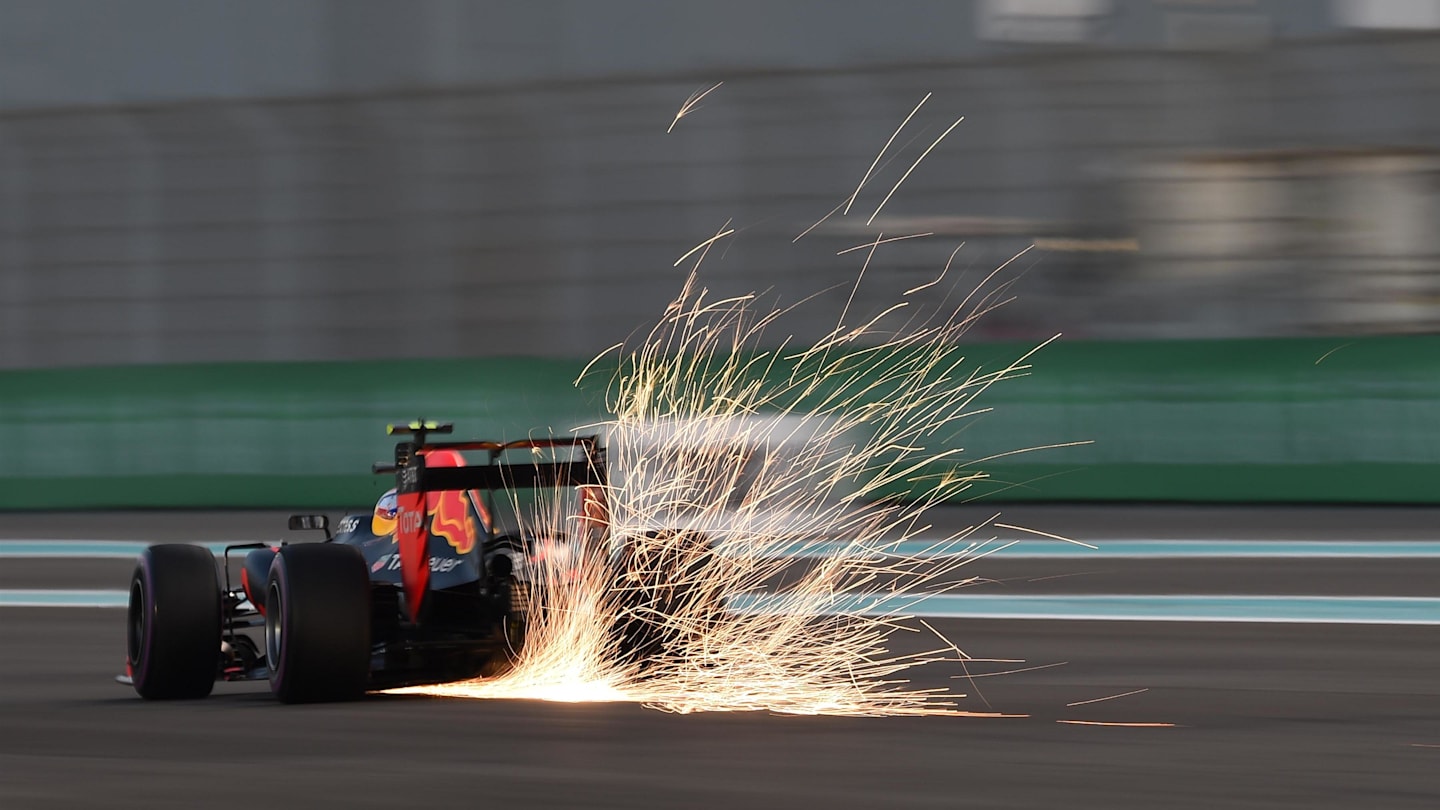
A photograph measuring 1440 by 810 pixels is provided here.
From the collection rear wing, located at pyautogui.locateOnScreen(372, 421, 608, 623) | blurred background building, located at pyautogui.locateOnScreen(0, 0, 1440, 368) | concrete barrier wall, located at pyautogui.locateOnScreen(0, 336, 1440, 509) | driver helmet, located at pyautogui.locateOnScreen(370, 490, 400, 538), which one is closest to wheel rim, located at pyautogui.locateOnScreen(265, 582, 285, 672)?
rear wing, located at pyautogui.locateOnScreen(372, 421, 608, 623)

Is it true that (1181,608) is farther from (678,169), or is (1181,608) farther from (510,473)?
(678,169)

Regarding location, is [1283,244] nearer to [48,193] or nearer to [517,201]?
[517,201]

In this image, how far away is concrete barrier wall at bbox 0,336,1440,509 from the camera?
17.8 meters

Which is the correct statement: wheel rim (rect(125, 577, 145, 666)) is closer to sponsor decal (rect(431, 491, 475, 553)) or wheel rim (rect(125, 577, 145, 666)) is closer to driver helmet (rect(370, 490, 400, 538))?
driver helmet (rect(370, 490, 400, 538))

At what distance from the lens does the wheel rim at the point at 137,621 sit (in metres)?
8.80

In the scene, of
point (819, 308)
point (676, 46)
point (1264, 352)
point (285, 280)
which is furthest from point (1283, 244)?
point (285, 280)

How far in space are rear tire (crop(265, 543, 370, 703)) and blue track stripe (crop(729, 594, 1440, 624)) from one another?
3.80 m

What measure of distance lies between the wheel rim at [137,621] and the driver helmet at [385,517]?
2.95ft

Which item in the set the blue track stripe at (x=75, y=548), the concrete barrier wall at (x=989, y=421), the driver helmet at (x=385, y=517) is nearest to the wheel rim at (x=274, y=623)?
the driver helmet at (x=385, y=517)

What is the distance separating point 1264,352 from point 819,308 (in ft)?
12.9

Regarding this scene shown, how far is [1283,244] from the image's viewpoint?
1866 centimetres

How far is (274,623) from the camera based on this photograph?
26.9ft

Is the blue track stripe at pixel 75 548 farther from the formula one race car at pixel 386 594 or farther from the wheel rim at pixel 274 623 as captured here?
the wheel rim at pixel 274 623

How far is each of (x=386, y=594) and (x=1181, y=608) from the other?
5.42 meters
